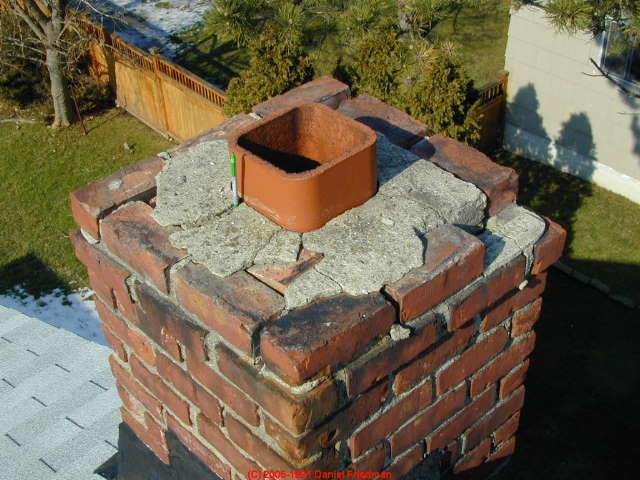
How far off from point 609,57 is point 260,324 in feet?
30.6

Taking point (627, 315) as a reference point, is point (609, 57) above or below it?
above

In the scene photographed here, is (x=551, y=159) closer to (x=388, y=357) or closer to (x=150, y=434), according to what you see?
(x=150, y=434)

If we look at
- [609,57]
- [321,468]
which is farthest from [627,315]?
[321,468]

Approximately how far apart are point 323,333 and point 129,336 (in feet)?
2.77

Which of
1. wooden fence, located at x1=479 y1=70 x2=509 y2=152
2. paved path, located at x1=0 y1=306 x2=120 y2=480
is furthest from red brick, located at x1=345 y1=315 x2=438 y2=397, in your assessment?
wooden fence, located at x1=479 y1=70 x2=509 y2=152

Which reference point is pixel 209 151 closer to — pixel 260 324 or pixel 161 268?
pixel 161 268

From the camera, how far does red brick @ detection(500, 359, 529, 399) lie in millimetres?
2428

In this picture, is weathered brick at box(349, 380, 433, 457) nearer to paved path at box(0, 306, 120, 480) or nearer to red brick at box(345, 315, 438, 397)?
red brick at box(345, 315, 438, 397)

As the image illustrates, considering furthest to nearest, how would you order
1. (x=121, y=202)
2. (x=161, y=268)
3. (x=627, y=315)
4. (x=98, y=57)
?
(x=98, y=57), (x=627, y=315), (x=121, y=202), (x=161, y=268)

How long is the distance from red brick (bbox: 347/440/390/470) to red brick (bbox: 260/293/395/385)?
378 mm

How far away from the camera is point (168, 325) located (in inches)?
80.6

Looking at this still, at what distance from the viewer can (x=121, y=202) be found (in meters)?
2.29

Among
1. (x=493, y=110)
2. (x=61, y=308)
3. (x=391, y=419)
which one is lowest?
(x=61, y=308)

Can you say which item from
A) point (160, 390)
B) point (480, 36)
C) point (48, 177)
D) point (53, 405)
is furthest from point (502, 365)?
→ point (480, 36)
